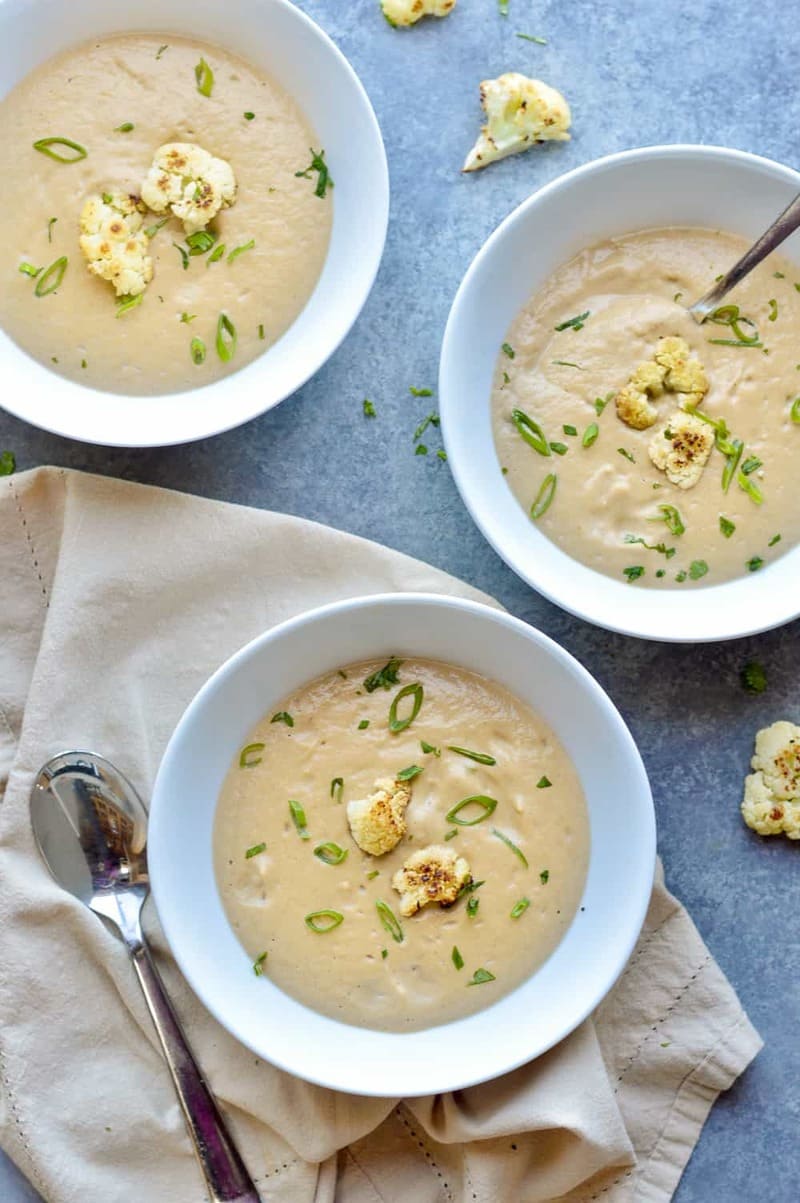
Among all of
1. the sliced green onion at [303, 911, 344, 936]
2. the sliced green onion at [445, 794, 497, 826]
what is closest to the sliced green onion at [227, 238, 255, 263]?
the sliced green onion at [445, 794, 497, 826]

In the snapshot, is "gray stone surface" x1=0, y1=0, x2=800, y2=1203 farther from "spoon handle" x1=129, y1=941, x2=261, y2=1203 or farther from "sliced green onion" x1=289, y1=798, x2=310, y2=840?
"spoon handle" x1=129, y1=941, x2=261, y2=1203

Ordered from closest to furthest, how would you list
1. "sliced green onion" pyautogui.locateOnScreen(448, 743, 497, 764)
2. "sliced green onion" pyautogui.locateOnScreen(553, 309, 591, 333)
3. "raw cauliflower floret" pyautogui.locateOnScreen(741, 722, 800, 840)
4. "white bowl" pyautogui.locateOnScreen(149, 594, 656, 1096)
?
"white bowl" pyautogui.locateOnScreen(149, 594, 656, 1096)
"sliced green onion" pyautogui.locateOnScreen(448, 743, 497, 764)
"sliced green onion" pyautogui.locateOnScreen(553, 309, 591, 333)
"raw cauliflower floret" pyautogui.locateOnScreen(741, 722, 800, 840)

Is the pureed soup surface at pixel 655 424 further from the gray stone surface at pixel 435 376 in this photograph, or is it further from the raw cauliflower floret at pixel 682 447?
the gray stone surface at pixel 435 376

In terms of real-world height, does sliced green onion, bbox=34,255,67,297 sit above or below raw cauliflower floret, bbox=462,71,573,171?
below

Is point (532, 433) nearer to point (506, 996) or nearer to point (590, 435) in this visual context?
point (590, 435)

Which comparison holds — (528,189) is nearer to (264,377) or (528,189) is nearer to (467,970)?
(264,377)

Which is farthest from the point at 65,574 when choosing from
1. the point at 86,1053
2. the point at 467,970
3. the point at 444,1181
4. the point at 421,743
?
the point at 444,1181
